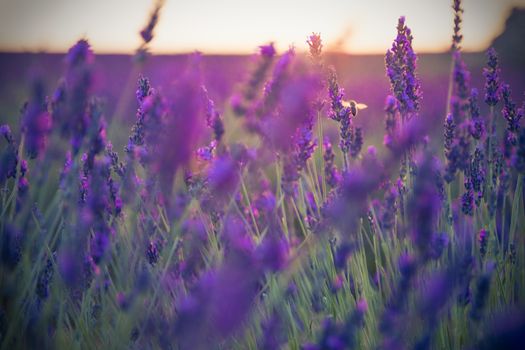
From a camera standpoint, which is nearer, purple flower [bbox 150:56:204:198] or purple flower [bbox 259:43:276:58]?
purple flower [bbox 150:56:204:198]

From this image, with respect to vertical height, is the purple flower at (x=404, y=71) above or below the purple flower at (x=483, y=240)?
above

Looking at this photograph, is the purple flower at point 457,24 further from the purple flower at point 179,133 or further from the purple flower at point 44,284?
the purple flower at point 44,284

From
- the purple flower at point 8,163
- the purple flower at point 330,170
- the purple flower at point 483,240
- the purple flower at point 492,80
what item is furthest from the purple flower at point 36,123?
the purple flower at point 492,80

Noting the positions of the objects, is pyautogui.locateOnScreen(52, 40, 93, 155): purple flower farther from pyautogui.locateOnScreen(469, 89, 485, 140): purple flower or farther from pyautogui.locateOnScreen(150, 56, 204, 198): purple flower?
pyautogui.locateOnScreen(469, 89, 485, 140): purple flower

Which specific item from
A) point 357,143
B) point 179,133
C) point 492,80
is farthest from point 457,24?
point 179,133

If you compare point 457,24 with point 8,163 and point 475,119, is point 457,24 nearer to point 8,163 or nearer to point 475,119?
point 475,119

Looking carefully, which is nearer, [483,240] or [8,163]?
[8,163]

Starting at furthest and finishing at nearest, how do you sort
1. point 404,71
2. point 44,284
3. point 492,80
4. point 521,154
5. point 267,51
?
point 492,80 < point 404,71 < point 521,154 < point 44,284 < point 267,51

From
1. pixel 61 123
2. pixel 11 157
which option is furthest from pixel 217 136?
pixel 11 157

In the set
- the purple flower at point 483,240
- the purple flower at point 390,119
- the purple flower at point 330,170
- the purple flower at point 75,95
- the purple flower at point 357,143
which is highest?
the purple flower at point 75,95

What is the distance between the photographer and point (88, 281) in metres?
1.68

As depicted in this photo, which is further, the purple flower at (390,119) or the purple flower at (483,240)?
the purple flower at (483,240)

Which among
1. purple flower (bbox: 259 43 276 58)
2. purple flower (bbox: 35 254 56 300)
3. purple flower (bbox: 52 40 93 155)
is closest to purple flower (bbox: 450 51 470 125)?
purple flower (bbox: 259 43 276 58)

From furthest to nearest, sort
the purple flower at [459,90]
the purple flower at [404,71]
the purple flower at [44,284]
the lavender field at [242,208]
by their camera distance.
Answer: the purple flower at [404,71], the purple flower at [459,90], the purple flower at [44,284], the lavender field at [242,208]
